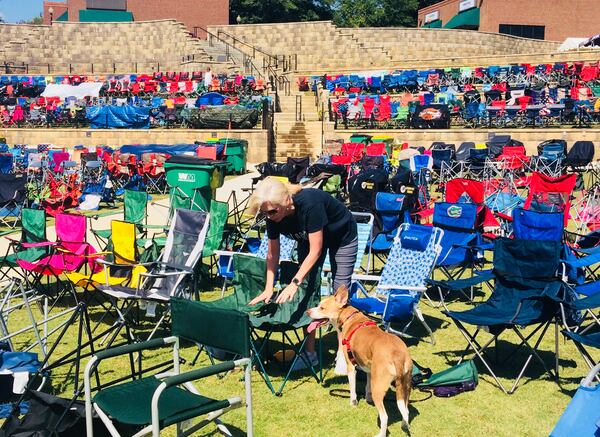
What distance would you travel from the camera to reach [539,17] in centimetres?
4744

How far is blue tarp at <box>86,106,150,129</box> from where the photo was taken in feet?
86.6

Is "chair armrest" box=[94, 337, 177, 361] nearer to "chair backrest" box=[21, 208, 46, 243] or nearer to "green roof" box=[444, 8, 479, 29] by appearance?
Result: "chair backrest" box=[21, 208, 46, 243]

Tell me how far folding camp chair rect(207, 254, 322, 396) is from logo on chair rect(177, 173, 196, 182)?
17.4ft

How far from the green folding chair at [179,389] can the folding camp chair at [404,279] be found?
2129mm

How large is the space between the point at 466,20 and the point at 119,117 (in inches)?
1176

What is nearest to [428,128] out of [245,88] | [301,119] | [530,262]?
[301,119]

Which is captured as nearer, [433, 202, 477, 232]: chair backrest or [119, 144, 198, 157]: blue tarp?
[433, 202, 477, 232]: chair backrest

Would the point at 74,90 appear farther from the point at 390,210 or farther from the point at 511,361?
the point at 511,361

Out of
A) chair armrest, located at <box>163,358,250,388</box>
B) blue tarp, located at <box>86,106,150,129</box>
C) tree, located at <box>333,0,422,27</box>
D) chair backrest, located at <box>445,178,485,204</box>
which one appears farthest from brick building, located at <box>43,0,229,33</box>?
chair armrest, located at <box>163,358,250,388</box>

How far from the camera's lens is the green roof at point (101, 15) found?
49688 millimetres

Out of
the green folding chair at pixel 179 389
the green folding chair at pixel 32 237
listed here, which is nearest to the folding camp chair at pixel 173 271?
the green folding chair at pixel 32 237

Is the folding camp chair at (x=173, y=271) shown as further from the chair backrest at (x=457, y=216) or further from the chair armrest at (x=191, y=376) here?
the chair backrest at (x=457, y=216)

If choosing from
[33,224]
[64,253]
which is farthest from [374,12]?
[64,253]

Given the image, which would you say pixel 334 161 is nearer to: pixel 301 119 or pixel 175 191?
pixel 175 191
